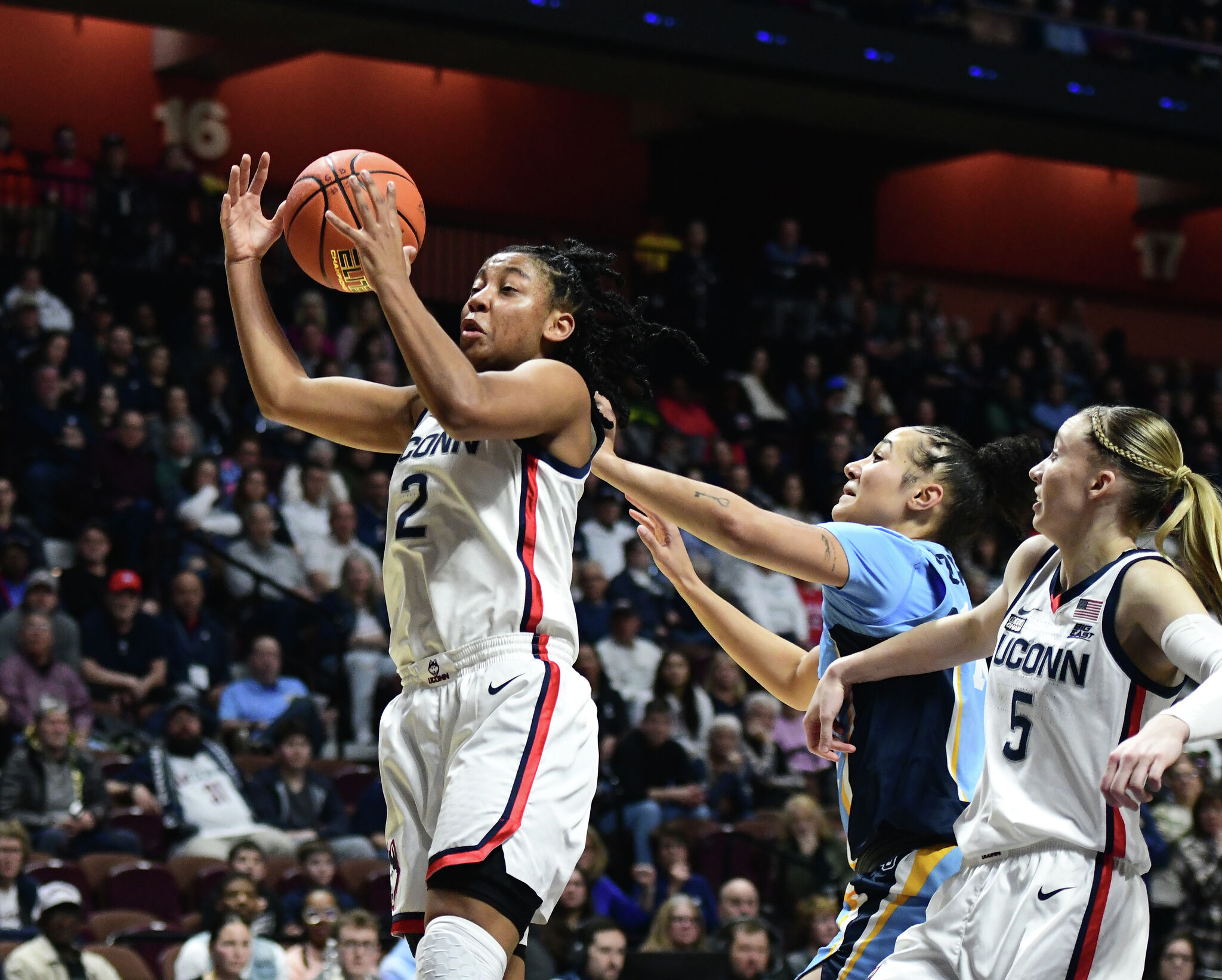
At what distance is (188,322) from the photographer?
1186 cm

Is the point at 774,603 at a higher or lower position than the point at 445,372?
lower

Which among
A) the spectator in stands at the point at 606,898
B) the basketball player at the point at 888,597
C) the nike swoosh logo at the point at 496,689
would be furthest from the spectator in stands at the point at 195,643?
the nike swoosh logo at the point at 496,689

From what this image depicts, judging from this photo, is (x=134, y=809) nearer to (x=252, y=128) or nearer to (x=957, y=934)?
(x=957, y=934)

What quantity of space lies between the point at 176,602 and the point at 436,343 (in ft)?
21.9

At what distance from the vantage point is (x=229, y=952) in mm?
6781

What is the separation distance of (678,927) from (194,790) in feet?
7.91

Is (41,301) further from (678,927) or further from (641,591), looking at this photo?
(678,927)

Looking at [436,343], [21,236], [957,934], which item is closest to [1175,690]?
[957,934]

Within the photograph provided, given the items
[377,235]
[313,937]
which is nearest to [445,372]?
[377,235]

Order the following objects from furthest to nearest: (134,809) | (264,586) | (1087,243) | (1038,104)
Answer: (1087,243) < (1038,104) < (264,586) < (134,809)

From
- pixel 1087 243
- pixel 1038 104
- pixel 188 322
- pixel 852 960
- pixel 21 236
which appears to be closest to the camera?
pixel 852 960

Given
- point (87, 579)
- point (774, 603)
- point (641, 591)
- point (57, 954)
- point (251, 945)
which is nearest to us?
point (57, 954)

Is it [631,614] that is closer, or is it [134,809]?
[134,809]

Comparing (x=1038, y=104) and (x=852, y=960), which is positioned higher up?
(x=1038, y=104)
